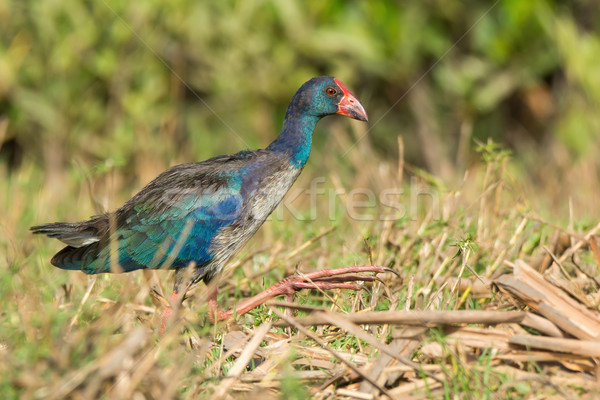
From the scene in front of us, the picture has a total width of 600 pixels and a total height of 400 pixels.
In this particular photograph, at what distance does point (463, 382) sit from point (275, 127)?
16.2 feet

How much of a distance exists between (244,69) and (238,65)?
8cm

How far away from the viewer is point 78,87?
21.9 feet

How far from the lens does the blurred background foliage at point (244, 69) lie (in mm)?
6531

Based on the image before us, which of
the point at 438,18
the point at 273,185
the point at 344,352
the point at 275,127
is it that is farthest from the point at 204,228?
the point at 438,18

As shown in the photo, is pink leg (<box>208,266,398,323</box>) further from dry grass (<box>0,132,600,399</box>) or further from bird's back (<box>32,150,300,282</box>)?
bird's back (<box>32,150,300,282</box>)

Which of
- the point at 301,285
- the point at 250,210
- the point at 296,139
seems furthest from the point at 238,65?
the point at 301,285

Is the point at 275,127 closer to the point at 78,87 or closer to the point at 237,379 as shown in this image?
the point at 78,87

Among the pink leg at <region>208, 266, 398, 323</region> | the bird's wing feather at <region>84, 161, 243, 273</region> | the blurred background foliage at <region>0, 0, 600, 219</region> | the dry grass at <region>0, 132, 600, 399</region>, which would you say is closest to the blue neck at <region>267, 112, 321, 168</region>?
the bird's wing feather at <region>84, 161, 243, 273</region>

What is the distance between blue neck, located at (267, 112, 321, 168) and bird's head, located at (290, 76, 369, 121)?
0.04 meters

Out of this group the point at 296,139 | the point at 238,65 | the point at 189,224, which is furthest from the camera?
the point at 238,65

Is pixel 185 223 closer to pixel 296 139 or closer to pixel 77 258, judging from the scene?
pixel 77 258

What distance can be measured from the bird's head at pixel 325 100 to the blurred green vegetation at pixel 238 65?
2.86 metres

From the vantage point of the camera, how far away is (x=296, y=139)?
3.78 metres

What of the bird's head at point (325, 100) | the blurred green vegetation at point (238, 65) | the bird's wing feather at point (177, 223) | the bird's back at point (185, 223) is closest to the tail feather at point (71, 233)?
the bird's back at point (185, 223)
